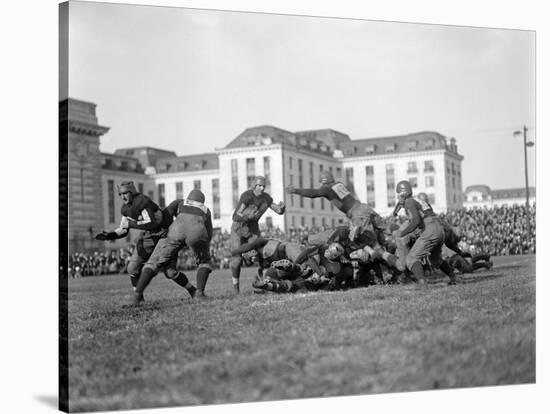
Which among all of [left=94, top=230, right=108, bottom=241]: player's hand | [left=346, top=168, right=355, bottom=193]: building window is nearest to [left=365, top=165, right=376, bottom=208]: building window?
[left=346, top=168, right=355, bottom=193]: building window

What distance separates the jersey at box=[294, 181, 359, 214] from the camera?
1200cm

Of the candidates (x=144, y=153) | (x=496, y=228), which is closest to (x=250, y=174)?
(x=144, y=153)

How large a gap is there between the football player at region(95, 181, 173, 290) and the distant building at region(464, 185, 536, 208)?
14.8 ft

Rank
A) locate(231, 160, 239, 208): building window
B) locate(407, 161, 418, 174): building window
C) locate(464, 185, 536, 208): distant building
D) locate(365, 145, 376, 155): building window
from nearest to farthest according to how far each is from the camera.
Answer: locate(231, 160, 239, 208): building window < locate(365, 145, 376, 155): building window < locate(407, 161, 418, 174): building window < locate(464, 185, 536, 208): distant building

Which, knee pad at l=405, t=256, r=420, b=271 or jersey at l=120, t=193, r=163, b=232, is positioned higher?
jersey at l=120, t=193, r=163, b=232

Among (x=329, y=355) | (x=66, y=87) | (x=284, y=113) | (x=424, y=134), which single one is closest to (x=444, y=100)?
(x=424, y=134)

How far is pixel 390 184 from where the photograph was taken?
41.0 ft

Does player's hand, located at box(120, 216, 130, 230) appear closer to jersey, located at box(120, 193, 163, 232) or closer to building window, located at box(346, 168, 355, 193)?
jersey, located at box(120, 193, 163, 232)

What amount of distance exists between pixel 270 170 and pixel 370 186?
150cm

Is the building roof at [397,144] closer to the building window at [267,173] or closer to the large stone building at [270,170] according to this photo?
the large stone building at [270,170]

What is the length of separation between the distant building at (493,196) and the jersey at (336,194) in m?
1.87

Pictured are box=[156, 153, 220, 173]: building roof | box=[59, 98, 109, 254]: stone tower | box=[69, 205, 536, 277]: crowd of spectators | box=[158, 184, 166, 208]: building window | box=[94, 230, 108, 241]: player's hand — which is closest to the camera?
box=[59, 98, 109, 254]: stone tower

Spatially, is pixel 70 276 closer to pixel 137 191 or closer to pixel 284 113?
pixel 137 191

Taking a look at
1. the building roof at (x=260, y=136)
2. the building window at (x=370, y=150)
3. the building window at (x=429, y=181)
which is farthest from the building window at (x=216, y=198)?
the building window at (x=429, y=181)
